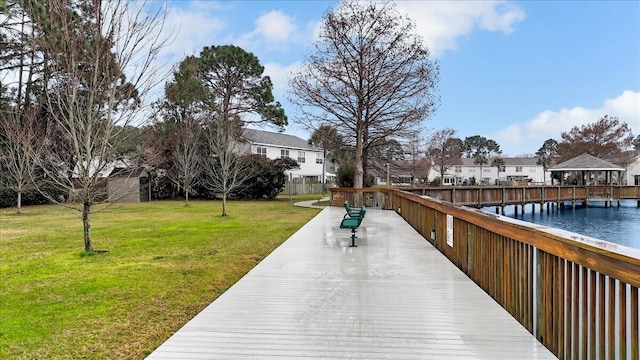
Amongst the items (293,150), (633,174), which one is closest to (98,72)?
(293,150)

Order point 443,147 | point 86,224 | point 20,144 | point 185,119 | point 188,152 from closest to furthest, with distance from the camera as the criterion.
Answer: point 86,224
point 20,144
point 188,152
point 185,119
point 443,147

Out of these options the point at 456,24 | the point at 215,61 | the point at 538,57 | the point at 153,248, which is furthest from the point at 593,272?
the point at 215,61

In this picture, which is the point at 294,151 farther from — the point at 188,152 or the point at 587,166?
the point at 587,166

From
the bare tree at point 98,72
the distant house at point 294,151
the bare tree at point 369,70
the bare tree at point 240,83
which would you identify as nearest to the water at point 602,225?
the bare tree at point 369,70

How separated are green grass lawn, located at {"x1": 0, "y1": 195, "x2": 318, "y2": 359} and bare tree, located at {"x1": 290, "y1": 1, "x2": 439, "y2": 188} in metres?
11.8

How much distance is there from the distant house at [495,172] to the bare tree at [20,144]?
5801cm

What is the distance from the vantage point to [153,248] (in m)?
8.45

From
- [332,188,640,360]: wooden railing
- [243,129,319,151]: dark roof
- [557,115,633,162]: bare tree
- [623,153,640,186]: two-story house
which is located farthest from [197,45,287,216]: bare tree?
[623,153,640,186]: two-story house

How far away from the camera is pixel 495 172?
68.3 m

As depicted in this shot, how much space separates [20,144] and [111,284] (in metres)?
16.1

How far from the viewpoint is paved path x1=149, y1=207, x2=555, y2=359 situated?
3035 millimetres

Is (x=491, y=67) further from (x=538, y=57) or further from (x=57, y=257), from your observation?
(x=57, y=257)

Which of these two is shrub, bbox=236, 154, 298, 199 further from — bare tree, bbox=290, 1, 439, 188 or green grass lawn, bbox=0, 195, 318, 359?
green grass lawn, bbox=0, 195, 318, 359

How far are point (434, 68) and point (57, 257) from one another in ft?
61.6
